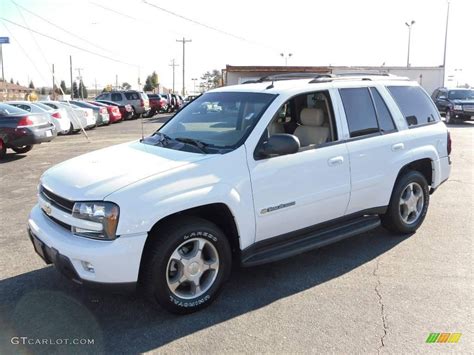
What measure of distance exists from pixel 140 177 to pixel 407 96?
3.63 m

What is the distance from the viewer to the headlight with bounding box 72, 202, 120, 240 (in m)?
3.21

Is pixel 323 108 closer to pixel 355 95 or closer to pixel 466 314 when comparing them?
pixel 355 95

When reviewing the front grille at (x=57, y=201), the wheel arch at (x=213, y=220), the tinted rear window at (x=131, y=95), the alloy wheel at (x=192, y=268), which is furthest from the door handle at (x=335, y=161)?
the tinted rear window at (x=131, y=95)

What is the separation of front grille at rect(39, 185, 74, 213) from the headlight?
15 cm

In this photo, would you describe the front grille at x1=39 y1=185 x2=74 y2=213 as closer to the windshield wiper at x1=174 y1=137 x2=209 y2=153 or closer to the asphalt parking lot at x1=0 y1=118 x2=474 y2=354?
the asphalt parking lot at x1=0 y1=118 x2=474 y2=354

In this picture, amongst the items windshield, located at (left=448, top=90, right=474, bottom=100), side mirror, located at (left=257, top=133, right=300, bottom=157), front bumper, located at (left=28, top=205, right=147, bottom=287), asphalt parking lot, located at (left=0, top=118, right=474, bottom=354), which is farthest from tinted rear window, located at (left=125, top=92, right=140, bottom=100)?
front bumper, located at (left=28, top=205, right=147, bottom=287)

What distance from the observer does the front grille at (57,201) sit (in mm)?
3449

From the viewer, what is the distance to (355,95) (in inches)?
Result: 190

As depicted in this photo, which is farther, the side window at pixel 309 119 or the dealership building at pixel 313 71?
the dealership building at pixel 313 71

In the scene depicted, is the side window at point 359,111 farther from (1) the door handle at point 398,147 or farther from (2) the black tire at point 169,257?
(2) the black tire at point 169,257

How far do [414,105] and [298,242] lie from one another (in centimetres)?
257

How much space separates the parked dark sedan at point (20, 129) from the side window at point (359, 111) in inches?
391

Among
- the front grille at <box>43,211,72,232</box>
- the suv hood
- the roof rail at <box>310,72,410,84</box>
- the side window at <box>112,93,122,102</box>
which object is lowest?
the front grille at <box>43,211,72,232</box>

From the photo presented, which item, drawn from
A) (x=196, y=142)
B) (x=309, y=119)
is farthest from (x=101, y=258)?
(x=309, y=119)
